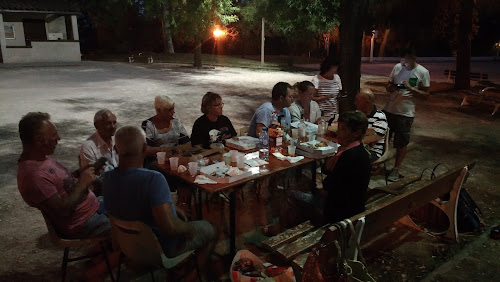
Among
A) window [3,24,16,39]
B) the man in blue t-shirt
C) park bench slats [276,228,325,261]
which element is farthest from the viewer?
window [3,24,16,39]

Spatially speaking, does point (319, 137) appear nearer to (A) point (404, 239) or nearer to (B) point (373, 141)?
(B) point (373, 141)

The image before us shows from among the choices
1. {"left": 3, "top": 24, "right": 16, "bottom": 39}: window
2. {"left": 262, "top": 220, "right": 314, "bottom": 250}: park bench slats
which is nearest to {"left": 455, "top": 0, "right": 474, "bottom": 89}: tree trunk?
{"left": 262, "top": 220, "right": 314, "bottom": 250}: park bench slats

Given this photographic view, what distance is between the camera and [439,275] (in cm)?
391

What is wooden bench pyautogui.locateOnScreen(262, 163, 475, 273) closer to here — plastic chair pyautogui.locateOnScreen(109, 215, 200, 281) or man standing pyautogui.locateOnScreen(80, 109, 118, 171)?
plastic chair pyautogui.locateOnScreen(109, 215, 200, 281)

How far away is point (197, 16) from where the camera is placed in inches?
1006

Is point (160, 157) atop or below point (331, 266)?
atop

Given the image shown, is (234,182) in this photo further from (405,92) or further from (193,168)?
(405,92)

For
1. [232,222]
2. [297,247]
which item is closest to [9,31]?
[232,222]

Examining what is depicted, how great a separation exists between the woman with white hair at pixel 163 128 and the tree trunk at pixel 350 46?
4.37 m

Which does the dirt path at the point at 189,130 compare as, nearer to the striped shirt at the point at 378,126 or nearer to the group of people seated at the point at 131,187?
the group of people seated at the point at 131,187

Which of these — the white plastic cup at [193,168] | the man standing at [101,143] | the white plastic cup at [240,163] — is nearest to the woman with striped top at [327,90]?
the white plastic cup at [240,163]

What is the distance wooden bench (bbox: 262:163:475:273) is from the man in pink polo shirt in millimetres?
1612

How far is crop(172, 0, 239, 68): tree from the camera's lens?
25094 mm

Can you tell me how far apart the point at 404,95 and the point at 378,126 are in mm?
1162
